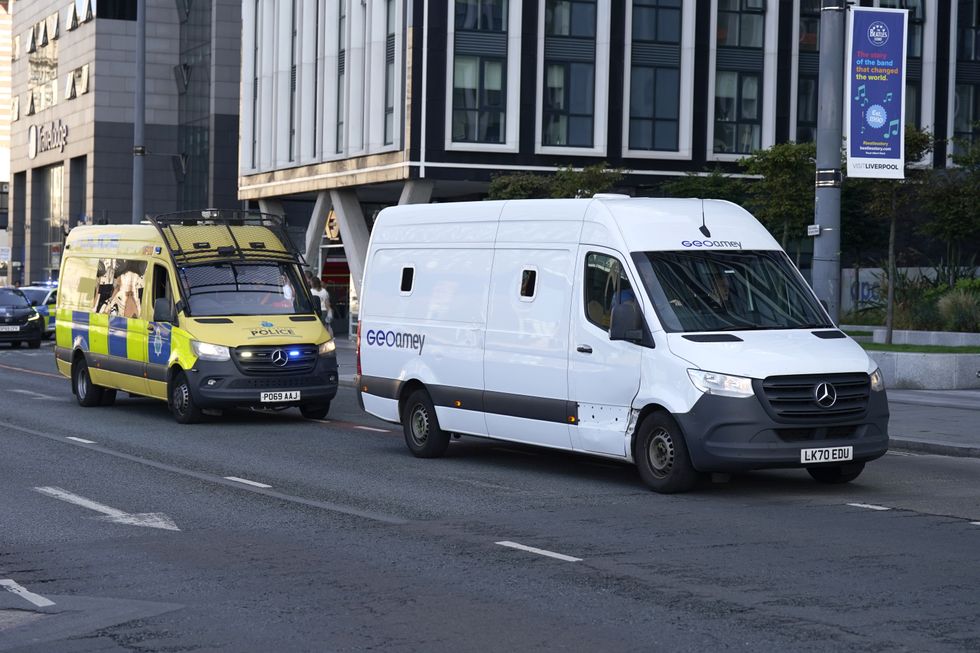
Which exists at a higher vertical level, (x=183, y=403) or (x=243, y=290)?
(x=243, y=290)

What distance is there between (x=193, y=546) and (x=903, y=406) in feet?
42.8

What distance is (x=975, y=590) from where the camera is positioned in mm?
8312

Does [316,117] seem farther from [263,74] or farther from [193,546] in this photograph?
[193,546]

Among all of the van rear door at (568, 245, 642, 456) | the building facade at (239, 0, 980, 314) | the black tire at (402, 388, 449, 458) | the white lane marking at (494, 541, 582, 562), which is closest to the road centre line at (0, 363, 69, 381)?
the building facade at (239, 0, 980, 314)

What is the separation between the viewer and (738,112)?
44.9 meters

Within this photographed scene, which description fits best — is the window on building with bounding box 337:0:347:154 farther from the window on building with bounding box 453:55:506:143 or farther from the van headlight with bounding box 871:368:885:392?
the van headlight with bounding box 871:368:885:392

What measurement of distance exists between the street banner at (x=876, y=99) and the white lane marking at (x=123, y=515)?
36.7 ft

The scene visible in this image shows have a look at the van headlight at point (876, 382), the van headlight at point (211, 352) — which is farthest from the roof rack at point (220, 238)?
the van headlight at point (876, 382)

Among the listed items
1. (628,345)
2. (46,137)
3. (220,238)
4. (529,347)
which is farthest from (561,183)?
(46,137)

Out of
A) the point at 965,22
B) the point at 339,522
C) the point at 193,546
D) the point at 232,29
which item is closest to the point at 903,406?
the point at 339,522

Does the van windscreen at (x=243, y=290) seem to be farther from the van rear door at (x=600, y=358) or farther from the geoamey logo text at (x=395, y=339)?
the van rear door at (x=600, y=358)

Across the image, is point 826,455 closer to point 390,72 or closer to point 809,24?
point 390,72

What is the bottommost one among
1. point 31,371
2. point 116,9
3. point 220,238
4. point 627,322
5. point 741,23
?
point 31,371

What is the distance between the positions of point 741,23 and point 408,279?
102ft
